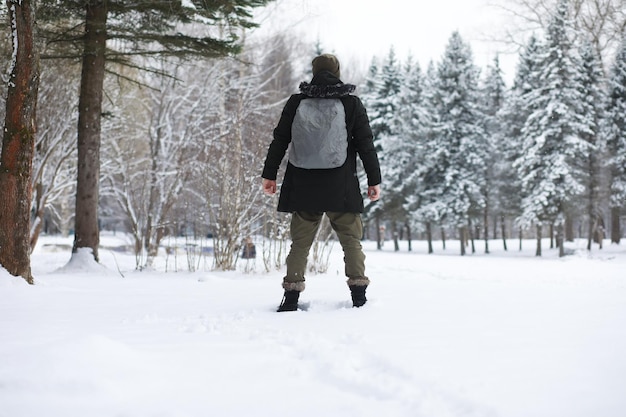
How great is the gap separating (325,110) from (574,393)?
7.90ft

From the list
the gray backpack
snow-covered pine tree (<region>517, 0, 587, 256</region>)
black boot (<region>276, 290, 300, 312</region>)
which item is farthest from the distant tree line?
black boot (<region>276, 290, 300, 312</region>)

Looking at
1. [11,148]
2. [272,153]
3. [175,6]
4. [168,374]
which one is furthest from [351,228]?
[175,6]

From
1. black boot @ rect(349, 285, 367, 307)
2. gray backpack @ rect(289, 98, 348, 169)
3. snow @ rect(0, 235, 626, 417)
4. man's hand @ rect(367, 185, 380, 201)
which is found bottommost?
snow @ rect(0, 235, 626, 417)

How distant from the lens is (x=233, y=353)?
2338 millimetres

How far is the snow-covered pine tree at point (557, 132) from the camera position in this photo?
2541 centimetres

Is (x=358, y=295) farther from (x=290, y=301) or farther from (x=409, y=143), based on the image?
(x=409, y=143)

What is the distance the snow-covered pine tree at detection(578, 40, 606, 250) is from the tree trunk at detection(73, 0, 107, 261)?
81.1 feet

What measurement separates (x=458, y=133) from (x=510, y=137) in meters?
4.22

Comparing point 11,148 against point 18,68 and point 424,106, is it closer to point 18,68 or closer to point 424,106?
point 18,68

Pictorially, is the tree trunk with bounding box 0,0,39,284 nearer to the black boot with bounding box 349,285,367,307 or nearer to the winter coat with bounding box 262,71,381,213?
the winter coat with bounding box 262,71,381,213

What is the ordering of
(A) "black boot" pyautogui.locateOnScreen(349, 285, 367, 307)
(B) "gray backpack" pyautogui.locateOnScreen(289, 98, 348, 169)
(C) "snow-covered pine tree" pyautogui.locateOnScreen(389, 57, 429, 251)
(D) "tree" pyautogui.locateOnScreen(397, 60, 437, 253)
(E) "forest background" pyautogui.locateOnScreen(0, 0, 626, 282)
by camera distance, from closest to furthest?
1. (B) "gray backpack" pyautogui.locateOnScreen(289, 98, 348, 169)
2. (A) "black boot" pyautogui.locateOnScreen(349, 285, 367, 307)
3. (E) "forest background" pyautogui.locateOnScreen(0, 0, 626, 282)
4. (D) "tree" pyautogui.locateOnScreen(397, 60, 437, 253)
5. (C) "snow-covered pine tree" pyautogui.locateOnScreen(389, 57, 429, 251)

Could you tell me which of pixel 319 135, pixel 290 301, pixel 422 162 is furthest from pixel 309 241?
pixel 422 162

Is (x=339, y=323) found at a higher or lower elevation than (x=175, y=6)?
lower

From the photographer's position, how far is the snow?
1.75 m
